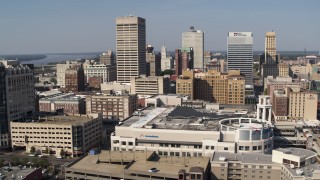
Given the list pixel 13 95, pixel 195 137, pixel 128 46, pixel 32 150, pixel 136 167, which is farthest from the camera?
pixel 128 46

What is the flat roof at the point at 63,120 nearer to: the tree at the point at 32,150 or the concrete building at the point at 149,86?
the tree at the point at 32,150

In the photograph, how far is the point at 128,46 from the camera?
179 meters

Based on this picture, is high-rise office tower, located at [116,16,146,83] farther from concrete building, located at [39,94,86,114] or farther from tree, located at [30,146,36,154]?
tree, located at [30,146,36,154]

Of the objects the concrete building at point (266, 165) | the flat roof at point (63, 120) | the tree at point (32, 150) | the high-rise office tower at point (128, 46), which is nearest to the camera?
the concrete building at point (266, 165)

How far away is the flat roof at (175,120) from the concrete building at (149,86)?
170 feet

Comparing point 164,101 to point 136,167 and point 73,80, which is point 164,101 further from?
point 136,167

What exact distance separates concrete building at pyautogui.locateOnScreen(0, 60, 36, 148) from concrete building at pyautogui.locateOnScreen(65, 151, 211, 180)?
1460 inches

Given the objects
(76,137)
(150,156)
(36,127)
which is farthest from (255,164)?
(36,127)

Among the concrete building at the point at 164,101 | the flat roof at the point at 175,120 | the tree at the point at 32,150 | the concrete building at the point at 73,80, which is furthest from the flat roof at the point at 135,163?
the concrete building at the point at 73,80

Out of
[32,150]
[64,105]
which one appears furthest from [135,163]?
[64,105]

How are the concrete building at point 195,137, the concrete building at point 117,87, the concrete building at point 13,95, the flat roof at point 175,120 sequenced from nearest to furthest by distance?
the concrete building at point 195,137
the flat roof at point 175,120
the concrete building at point 13,95
the concrete building at point 117,87

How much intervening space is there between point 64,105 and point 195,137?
6720 centimetres

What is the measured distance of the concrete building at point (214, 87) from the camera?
144250mm

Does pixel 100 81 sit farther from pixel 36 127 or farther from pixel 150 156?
pixel 150 156
